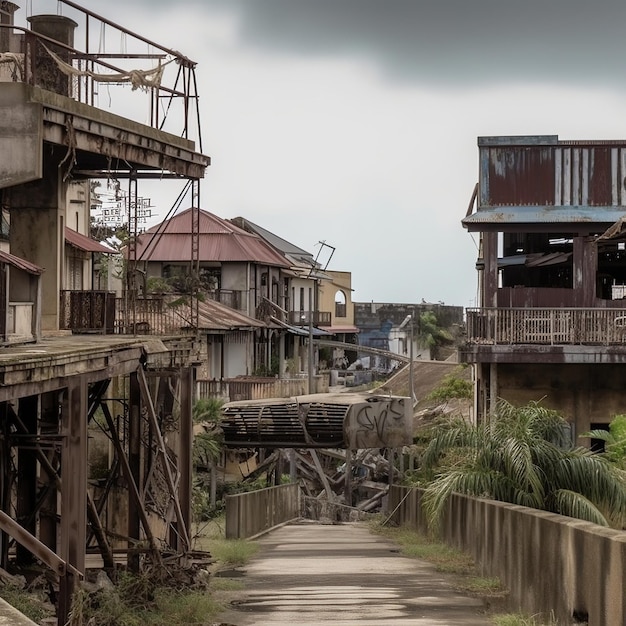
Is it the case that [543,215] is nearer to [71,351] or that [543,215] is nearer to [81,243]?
[81,243]

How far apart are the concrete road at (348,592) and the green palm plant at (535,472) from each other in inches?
59.7

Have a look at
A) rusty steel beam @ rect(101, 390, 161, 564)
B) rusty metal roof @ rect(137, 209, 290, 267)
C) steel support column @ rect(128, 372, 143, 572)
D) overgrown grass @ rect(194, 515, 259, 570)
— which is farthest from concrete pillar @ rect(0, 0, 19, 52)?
rusty metal roof @ rect(137, 209, 290, 267)

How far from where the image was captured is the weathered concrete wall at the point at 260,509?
28.3 metres

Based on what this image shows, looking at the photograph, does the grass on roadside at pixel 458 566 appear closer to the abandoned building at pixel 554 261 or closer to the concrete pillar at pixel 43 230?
the abandoned building at pixel 554 261

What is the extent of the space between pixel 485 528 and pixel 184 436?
510 cm

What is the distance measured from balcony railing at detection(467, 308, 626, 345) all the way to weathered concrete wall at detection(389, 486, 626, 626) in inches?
350

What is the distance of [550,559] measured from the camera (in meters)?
13.2

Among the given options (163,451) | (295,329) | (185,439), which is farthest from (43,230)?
(295,329)

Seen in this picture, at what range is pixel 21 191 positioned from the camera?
818 inches

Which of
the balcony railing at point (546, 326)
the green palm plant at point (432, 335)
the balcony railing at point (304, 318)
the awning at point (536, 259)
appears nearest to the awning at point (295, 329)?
the balcony railing at point (304, 318)

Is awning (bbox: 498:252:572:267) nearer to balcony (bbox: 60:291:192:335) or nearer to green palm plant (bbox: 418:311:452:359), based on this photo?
balcony (bbox: 60:291:192:335)

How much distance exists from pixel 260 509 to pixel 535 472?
1483 cm

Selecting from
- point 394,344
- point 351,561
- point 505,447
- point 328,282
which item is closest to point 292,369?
point 328,282

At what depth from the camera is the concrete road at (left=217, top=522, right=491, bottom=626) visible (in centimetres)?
1473
